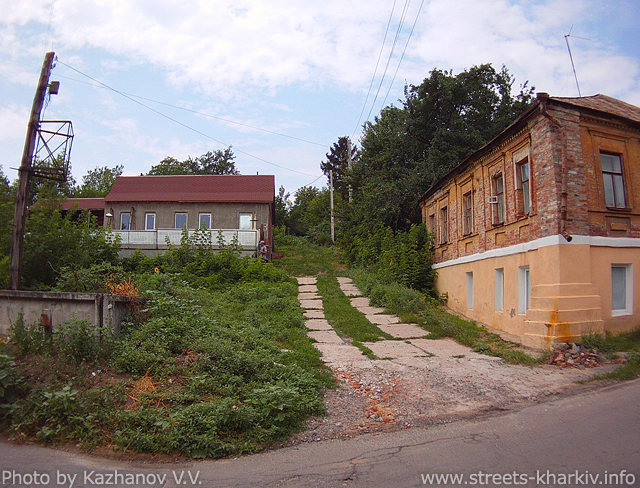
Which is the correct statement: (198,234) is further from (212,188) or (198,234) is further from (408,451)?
(408,451)

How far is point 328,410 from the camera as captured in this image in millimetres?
6469

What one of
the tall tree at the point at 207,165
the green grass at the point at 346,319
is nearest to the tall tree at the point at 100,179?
the tall tree at the point at 207,165

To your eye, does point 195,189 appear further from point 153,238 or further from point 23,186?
point 23,186

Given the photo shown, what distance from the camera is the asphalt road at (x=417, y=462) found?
4285 mm

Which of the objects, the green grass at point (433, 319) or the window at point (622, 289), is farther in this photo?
the window at point (622, 289)

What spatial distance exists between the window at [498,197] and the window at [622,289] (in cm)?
319

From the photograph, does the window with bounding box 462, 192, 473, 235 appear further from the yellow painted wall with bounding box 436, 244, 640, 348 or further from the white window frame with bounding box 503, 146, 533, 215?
the yellow painted wall with bounding box 436, 244, 640, 348

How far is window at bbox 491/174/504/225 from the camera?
13.3 meters

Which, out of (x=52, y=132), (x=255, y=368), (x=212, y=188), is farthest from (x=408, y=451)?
(x=212, y=188)

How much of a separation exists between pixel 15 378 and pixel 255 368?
3251 millimetres

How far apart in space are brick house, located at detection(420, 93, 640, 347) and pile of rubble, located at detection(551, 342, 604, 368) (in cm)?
26

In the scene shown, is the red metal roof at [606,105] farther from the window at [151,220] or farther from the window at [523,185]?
the window at [151,220]

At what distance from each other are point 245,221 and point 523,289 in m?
19.6

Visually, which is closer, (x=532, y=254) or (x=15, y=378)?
(x=15, y=378)
